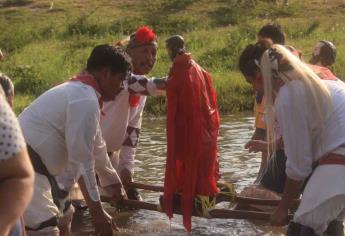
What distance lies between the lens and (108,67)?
4.79m

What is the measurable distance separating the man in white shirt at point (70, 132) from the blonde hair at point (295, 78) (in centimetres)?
99

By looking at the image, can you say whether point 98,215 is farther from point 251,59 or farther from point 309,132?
point 309,132

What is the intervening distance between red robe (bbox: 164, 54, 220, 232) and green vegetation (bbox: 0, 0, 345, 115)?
6538 millimetres

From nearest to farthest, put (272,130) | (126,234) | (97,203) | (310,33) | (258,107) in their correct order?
(272,130) < (97,203) < (126,234) < (258,107) < (310,33)

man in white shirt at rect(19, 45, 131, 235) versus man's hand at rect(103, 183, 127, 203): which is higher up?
man in white shirt at rect(19, 45, 131, 235)

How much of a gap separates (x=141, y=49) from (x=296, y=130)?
2559 millimetres

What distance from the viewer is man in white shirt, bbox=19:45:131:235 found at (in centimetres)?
453

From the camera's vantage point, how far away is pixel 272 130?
4.45 meters

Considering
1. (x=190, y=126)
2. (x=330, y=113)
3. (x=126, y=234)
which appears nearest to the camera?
(x=330, y=113)

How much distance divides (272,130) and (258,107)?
8.13 feet

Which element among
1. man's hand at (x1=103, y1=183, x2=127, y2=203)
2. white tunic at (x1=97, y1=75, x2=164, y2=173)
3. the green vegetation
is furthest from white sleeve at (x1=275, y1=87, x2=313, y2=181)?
the green vegetation

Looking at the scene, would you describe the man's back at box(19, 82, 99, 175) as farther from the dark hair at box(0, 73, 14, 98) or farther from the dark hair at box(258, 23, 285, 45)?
the dark hair at box(258, 23, 285, 45)

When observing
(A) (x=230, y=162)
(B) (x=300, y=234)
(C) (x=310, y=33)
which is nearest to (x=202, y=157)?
(B) (x=300, y=234)

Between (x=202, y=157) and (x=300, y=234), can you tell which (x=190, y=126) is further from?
(x=300, y=234)
